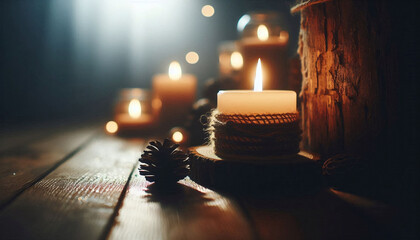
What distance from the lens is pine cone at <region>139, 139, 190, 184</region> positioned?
30.0 inches

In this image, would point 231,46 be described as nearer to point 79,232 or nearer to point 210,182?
point 210,182

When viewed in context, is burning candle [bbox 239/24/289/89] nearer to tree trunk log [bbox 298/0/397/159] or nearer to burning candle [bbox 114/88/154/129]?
tree trunk log [bbox 298/0/397/159]

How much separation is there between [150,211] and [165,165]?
0.16 m

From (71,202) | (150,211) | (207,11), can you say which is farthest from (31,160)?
(207,11)

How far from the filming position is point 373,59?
754mm

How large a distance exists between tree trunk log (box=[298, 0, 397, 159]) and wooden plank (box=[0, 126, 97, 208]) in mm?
678

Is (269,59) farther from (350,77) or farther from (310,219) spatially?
(310,219)

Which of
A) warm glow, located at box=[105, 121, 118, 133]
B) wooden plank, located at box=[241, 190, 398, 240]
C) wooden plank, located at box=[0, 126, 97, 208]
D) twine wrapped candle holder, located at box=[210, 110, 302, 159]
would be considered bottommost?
wooden plank, located at box=[241, 190, 398, 240]

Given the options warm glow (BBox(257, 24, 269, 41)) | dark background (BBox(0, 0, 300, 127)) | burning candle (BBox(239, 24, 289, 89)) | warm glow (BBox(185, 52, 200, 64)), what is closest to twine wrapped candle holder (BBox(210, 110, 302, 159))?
burning candle (BBox(239, 24, 289, 89))

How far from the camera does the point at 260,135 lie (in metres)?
0.76

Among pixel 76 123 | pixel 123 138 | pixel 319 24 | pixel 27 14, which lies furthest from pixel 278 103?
pixel 27 14

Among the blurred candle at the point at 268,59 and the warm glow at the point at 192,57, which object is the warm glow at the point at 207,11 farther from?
the blurred candle at the point at 268,59

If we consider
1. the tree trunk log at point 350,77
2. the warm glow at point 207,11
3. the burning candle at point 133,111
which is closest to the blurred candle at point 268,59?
the tree trunk log at point 350,77

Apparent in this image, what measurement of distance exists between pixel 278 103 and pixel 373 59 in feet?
0.70
